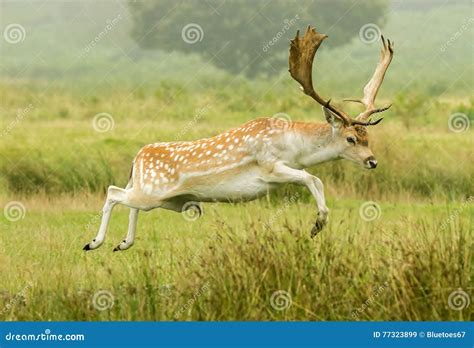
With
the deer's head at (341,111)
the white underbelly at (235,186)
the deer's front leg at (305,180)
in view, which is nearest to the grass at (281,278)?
the deer's front leg at (305,180)

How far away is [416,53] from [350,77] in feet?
8.12

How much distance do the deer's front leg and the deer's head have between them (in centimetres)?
48

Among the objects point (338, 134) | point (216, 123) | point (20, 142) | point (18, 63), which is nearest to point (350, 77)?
point (18, 63)

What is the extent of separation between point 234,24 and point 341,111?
2534 cm

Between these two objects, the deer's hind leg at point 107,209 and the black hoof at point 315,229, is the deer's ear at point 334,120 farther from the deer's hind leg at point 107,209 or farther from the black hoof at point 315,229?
the deer's hind leg at point 107,209

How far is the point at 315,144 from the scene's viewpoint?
9820mm

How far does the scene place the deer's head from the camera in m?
9.77

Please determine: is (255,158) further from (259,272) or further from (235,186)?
(259,272)

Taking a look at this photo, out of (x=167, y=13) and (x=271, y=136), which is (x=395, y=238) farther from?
(x=167, y=13)

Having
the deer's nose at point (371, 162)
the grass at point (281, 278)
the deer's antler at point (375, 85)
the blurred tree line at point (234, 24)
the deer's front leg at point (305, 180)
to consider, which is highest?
the blurred tree line at point (234, 24)

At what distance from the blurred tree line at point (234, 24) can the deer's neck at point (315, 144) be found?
22.1 meters

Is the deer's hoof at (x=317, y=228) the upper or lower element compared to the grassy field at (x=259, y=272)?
upper

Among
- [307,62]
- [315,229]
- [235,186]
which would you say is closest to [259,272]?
[315,229]

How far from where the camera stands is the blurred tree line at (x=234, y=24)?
1307 inches
